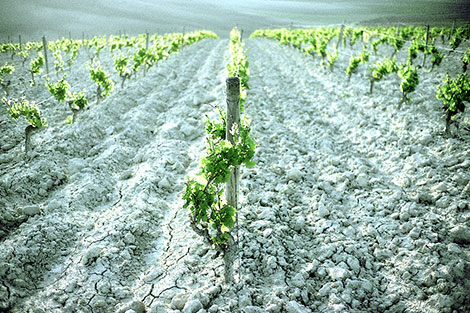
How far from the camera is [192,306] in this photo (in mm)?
2902

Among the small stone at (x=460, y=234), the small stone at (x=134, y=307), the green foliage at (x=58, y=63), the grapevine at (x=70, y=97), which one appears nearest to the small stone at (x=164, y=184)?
the small stone at (x=134, y=307)

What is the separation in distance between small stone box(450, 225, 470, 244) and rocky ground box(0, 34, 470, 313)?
17mm

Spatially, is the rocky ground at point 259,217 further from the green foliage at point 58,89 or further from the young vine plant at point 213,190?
the green foliage at point 58,89

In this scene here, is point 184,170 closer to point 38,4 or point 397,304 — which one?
point 397,304

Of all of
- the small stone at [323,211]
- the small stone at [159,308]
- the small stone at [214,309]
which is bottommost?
the small stone at [159,308]

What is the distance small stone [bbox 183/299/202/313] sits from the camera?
9.46 ft

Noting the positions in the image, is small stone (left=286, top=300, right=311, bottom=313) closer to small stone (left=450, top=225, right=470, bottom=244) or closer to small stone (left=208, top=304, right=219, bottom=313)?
small stone (left=208, top=304, right=219, bottom=313)

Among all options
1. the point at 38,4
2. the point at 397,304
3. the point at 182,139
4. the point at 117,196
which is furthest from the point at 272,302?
the point at 38,4

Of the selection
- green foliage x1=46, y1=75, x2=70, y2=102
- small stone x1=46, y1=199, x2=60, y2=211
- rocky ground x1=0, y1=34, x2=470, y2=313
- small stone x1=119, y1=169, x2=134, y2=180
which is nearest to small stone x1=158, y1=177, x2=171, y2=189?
rocky ground x1=0, y1=34, x2=470, y2=313

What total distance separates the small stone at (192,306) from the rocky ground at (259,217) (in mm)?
14

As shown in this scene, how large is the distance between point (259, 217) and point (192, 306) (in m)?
1.65

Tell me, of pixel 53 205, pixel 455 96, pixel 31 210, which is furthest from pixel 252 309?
pixel 455 96

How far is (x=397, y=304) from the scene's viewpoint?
304 centimetres

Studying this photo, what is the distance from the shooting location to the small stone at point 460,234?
11.9 feet
